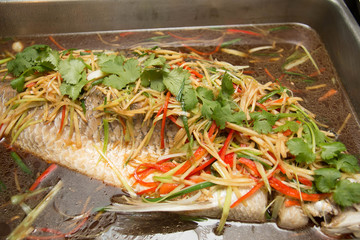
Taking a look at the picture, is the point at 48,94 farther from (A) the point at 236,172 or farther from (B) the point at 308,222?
(B) the point at 308,222

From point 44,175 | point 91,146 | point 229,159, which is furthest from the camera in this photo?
point 44,175

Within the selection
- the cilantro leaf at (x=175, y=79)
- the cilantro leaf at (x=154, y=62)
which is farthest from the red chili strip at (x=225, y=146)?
the cilantro leaf at (x=154, y=62)

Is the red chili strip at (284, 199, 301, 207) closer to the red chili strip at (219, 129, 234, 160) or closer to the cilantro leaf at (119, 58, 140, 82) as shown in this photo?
the red chili strip at (219, 129, 234, 160)

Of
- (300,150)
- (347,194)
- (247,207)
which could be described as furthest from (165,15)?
(347,194)

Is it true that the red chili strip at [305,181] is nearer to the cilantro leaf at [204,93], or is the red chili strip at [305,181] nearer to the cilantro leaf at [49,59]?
the cilantro leaf at [204,93]

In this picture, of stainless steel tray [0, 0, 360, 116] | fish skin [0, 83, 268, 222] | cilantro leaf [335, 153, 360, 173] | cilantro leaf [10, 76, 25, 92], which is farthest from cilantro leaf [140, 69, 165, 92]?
stainless steel tray [0, 0, 360, 116]

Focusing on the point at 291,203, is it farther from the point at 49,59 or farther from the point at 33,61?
the point at 33,61
